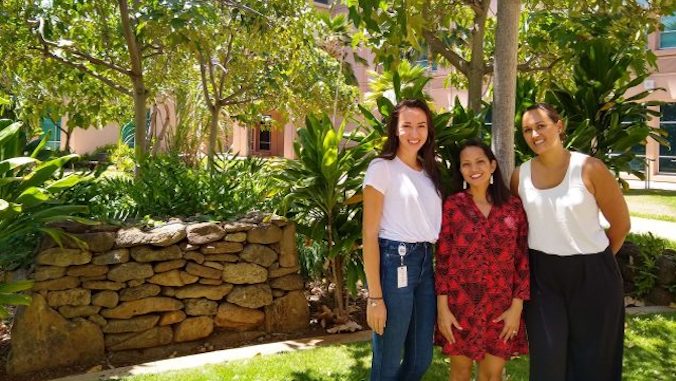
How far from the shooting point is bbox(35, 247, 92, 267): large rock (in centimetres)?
439

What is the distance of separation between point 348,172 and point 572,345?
249 cm

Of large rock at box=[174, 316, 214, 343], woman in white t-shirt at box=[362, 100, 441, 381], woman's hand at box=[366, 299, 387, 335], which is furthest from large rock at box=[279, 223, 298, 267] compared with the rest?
woman's hand at box=[366, 299, 387, 335]

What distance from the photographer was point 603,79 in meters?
6.04

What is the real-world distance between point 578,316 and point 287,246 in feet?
9.64

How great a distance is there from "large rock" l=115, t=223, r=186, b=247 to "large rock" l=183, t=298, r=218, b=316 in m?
0.53

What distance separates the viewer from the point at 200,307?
15.8 ft

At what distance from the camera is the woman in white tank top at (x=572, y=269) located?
259cm

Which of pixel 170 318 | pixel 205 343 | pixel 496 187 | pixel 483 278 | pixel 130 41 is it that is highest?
pixel 130 41

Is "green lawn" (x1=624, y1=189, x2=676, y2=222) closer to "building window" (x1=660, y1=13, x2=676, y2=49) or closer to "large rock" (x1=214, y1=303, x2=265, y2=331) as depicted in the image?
"building window" (x1=660, y1=13, x2=676, y2=49)

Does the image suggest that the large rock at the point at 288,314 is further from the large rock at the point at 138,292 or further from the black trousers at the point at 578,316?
the black trousers at the point at 578,316

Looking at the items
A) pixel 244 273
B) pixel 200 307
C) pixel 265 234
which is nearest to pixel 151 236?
pixel 200 307

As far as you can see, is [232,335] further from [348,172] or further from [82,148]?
[82,148]

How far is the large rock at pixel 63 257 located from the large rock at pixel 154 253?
14.0 inches

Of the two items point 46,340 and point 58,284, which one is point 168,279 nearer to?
point 58,284
